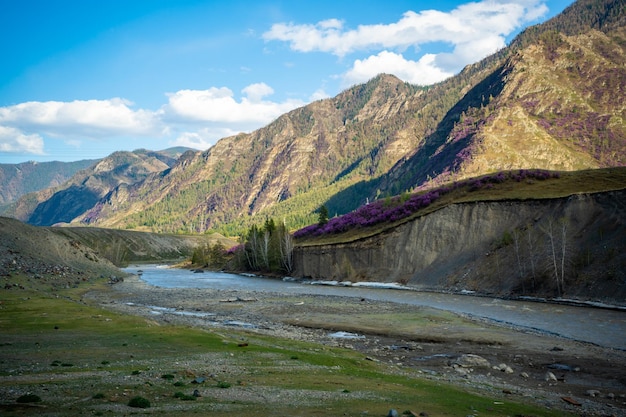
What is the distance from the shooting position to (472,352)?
32.2m

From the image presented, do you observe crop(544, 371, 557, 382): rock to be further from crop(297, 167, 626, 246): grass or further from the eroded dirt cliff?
crop(297, 167, 626, 246): grass

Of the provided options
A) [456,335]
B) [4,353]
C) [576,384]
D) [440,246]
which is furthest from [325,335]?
[440,246]

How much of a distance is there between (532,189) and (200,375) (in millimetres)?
85328

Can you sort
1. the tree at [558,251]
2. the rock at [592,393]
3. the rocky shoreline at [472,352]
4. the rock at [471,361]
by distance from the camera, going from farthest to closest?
the tree at [558,251] < the rock at [471,361] < the rocky shoreline at [472,352] < the rock at [592,393]

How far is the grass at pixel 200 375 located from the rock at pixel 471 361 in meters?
5.07

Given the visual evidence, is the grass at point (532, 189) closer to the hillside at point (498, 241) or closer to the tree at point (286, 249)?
the hillside at point (498, 241)

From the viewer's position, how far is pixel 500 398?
792 inches

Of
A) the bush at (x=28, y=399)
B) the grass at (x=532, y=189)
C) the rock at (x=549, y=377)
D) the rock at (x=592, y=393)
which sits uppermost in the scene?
the grass at (x=532, y=189)

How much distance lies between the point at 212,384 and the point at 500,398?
1244cm

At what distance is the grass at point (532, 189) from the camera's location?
79.9 meters

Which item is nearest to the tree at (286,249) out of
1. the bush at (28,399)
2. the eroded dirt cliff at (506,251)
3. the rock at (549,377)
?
the eroded dirt cliff at (506,251)

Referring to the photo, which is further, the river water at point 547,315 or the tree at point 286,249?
the tree at point 286,249

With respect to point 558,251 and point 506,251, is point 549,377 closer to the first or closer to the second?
point 558,251

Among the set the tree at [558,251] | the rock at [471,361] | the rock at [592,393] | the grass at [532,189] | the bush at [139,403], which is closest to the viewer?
the bush at [139,403]
